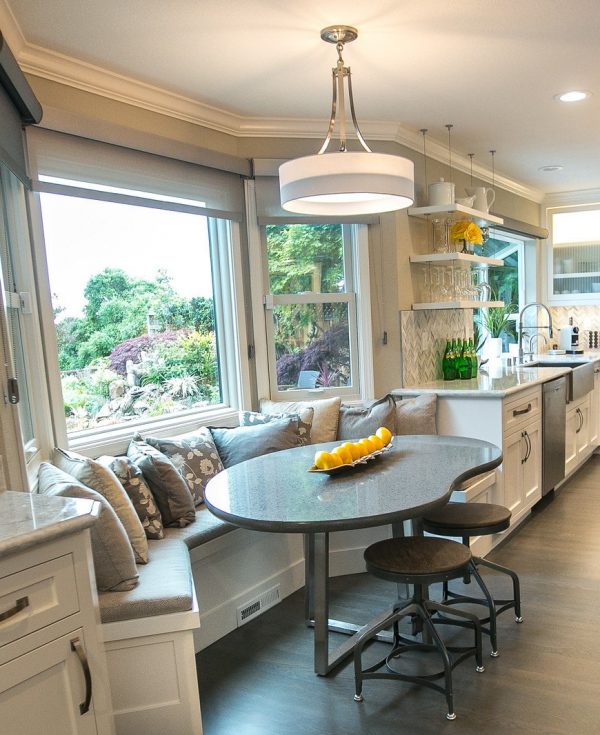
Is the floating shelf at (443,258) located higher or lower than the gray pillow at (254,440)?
higher

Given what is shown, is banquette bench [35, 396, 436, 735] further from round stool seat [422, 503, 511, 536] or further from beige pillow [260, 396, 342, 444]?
round stool seat [422, 503, 511, 536]

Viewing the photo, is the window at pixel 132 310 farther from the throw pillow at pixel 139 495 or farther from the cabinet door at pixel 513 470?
the cabinet door at pixel 513 470

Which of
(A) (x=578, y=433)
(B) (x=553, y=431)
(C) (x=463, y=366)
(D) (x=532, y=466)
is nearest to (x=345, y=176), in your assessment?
(C) (x=463, y=366)

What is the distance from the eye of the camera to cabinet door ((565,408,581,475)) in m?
4.77

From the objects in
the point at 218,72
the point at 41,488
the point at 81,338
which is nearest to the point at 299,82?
the point at 218,72

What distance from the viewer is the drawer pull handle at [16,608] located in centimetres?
133

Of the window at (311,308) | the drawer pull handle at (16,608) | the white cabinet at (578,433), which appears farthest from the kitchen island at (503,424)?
the drawer pull handle at (16,608)

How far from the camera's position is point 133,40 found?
2512mm

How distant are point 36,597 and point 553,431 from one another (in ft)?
12.2

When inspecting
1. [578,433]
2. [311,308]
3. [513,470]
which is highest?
[311,308]

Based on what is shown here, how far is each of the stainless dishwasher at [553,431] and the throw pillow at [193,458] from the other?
2.27 m

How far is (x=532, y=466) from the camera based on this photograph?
13.2ft

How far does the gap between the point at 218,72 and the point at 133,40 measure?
18.5 inches

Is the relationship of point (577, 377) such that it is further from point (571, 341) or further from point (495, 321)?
point (495, 321)
